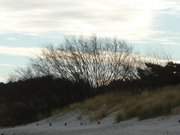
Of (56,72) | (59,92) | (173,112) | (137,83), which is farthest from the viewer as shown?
(56,72)

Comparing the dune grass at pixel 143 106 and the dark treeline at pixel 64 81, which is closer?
the dune grass at pixel 143 106

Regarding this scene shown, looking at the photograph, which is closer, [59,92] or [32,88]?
[59,92]

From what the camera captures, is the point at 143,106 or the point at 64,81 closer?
the point at 143,106

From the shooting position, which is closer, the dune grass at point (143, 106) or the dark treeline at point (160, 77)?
the dune grass at point (143, 106)

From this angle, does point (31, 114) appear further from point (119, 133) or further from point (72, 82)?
point (119, 133)

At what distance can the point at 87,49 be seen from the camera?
70000mm

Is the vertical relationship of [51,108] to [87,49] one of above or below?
below

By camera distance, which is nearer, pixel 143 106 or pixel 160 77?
pixel 143 106

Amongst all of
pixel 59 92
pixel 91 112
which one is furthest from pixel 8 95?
pixel 91 112

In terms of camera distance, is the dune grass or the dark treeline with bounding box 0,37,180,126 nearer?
the dune grass

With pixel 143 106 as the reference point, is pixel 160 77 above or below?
below

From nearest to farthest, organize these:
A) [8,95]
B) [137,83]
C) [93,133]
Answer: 1. [93,133]
2. [137,83]
3. [8,95]

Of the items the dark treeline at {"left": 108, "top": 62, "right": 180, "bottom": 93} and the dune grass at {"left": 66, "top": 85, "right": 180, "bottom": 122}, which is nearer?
the dune grass at {"left": 66, "top": 85, "right": 180, "bottom": 122}

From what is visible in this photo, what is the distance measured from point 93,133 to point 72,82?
40.5 m
